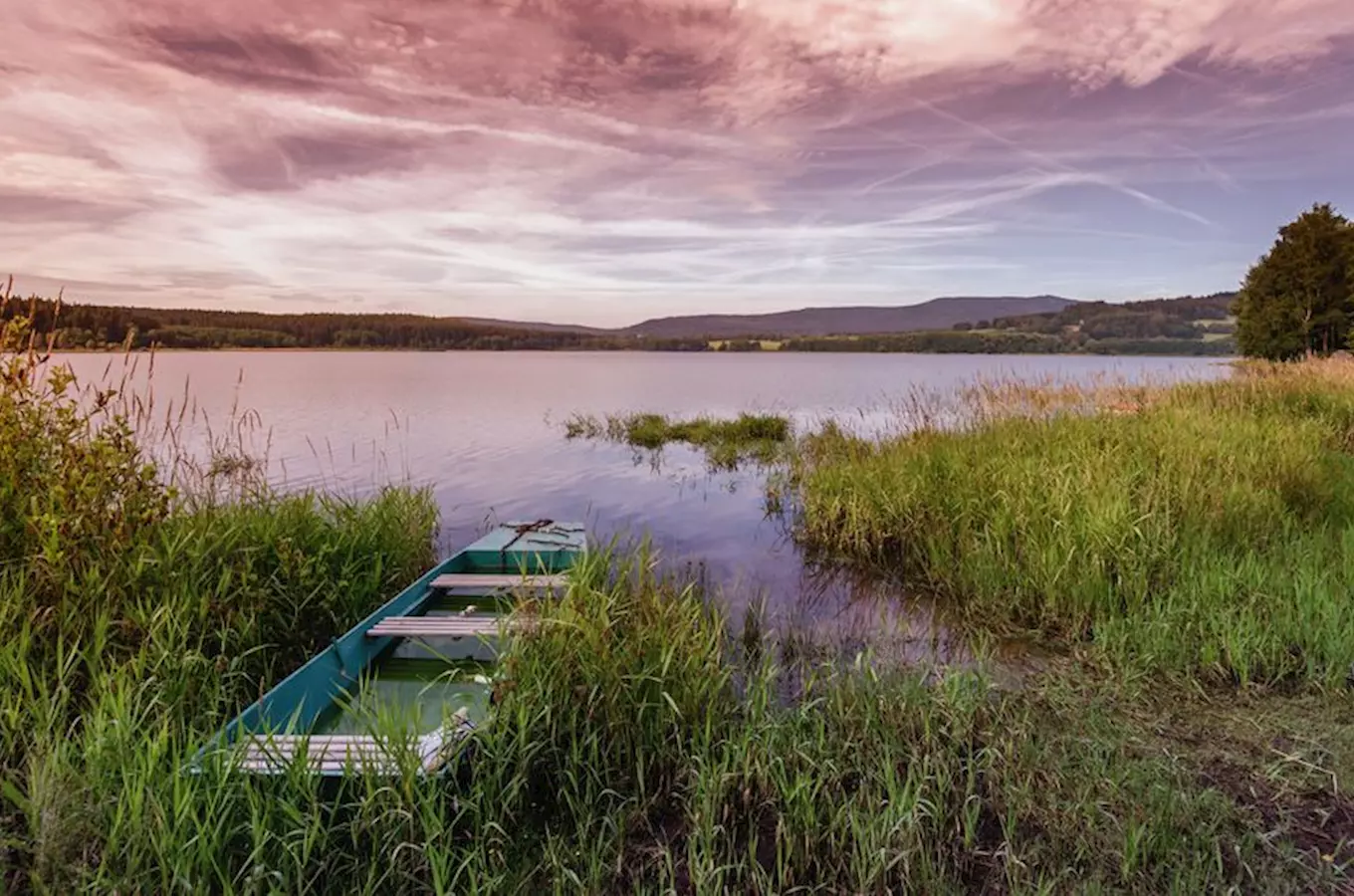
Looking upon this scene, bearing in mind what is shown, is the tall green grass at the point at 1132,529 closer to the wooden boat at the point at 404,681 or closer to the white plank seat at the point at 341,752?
the wooden boat at the point at 404,681

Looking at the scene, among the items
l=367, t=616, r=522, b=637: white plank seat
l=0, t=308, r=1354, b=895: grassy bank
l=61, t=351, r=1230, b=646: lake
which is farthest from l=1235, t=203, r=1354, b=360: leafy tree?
l=367, t=616, r=522, b=637: white plank seat

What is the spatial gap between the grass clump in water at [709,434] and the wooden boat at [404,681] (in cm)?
960

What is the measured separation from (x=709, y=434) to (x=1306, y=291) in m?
36.3

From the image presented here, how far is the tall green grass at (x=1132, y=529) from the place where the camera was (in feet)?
15.9

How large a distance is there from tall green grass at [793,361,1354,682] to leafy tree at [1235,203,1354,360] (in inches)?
1262

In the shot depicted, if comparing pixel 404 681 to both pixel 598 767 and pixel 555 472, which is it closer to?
pixel 598 767

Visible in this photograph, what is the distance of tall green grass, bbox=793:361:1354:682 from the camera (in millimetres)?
4852

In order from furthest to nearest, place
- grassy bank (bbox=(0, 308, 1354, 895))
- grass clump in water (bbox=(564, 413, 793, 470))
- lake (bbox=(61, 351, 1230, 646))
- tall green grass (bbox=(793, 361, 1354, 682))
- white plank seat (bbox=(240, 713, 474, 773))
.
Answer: grass clump in water (bbox=(564, 413, 793, 470))
lake (bbox=(61, 351, 1230, 646))
tall green grass (bbox=(793, 361, 1354, 682))
white plank seat (bbox=(240, 713, 474, 773))
grassy bank (bbox=(0, 308, 1354, 895))

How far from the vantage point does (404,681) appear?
472 cm

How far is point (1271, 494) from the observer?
744 centimetres

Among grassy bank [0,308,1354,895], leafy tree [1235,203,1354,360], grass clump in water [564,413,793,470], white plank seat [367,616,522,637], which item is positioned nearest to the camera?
grassy bank [0,308,1354,895]

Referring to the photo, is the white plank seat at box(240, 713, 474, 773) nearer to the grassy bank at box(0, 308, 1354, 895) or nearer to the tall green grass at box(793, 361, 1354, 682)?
the grassy bank at box(0, 308, 1354, 895)

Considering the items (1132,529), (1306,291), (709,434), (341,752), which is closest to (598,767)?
(341,752)

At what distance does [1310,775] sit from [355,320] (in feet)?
246
